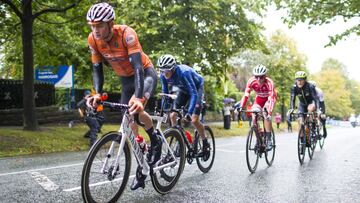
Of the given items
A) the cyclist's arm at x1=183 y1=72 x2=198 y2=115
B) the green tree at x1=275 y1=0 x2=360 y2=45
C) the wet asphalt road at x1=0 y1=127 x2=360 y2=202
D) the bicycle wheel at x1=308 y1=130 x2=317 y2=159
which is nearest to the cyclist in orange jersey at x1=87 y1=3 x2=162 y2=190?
the wet asphalt road at x1=0 y1=127 x2=360 y2=202

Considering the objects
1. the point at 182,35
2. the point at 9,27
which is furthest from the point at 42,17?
the point at 182,35

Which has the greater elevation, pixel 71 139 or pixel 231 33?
pixel 231 33

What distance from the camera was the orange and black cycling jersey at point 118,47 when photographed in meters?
5.07

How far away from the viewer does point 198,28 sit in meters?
23.3

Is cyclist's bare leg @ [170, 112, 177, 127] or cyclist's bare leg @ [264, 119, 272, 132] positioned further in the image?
cyclist's bare leg @ [264, 119, 272, 132]

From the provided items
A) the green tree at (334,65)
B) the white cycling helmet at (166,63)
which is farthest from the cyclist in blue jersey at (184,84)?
the green tree at (334,65)

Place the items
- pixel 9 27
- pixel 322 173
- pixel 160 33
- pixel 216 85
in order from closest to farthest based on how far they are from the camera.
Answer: pixel 322 173
pixel 9 27
pixel 160 33
pixel 216 85

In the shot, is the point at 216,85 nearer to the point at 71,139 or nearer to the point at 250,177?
the point at 71,139

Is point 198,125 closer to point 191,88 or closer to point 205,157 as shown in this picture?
point 205,157

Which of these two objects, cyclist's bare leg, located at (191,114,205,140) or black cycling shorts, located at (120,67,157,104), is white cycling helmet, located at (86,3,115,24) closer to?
black cycling shorts, located at (120,67,157,104)

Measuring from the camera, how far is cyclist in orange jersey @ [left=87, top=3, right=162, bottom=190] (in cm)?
484

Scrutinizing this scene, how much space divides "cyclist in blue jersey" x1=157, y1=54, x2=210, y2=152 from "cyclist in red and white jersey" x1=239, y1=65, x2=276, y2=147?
4.66ft

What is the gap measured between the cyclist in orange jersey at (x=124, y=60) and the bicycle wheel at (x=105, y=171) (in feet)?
1.27

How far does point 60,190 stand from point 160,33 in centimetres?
1753
